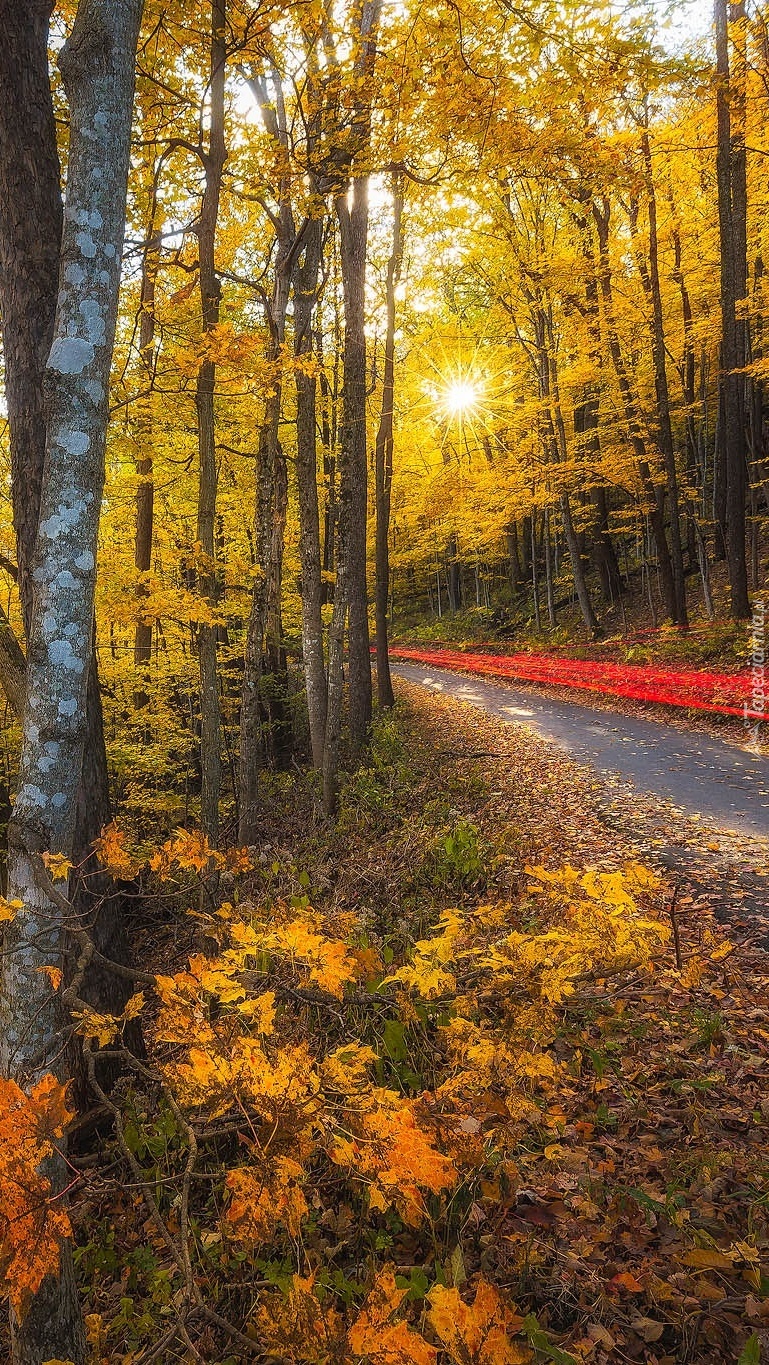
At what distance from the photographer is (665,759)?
8.63m

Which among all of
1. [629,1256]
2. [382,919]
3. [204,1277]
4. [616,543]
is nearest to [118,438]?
[382,919]

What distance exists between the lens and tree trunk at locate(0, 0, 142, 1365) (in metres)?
2.03

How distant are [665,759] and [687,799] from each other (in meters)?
1.72

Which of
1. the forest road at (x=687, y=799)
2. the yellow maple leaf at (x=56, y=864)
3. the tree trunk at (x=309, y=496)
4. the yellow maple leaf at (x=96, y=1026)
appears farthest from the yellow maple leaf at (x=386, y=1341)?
the tree trunk at (x=309, y=496)

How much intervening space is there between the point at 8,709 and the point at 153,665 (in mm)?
3723

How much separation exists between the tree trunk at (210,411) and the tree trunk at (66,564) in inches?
157

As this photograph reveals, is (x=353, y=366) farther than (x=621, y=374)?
No

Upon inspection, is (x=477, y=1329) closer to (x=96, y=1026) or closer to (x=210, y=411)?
(x=96, y=1026)

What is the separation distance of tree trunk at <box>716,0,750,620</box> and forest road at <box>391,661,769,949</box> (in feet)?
13.1

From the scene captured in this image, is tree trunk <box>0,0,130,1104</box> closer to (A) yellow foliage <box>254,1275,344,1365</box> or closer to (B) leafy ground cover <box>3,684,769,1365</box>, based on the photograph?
(B) leafy ground cover <box>3,684,769,1365</box>

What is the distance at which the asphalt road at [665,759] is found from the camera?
6.64 meters

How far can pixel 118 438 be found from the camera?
855 centimetres

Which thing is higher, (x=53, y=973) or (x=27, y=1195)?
(x=53, y=973)

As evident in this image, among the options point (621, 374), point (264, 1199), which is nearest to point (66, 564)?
point (264, 1199)
